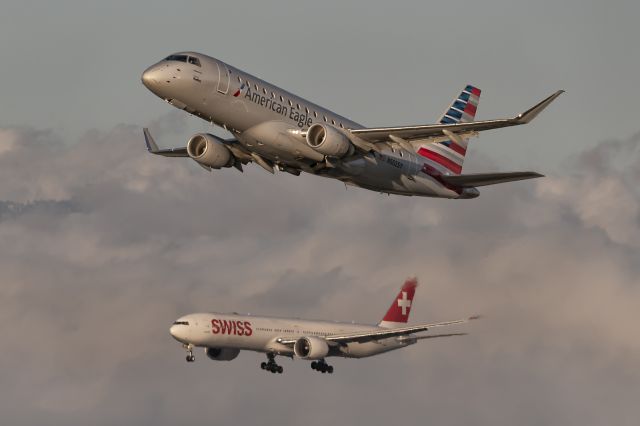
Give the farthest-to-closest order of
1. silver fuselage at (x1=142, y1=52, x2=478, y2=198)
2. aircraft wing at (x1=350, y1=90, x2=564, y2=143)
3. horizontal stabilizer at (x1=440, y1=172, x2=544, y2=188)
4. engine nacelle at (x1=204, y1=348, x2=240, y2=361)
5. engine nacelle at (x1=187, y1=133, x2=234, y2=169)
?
engine nacelle at (x1=204, y1=348, x2=240, y2=361) < engine nacelle at (x1=187, y1=133, x2=234, y2=169) < horizontal stabilizer at (x1=440, y1=172, x2=544, y2=188) < silver fuselage at (x1=142, y1=52, x2=478, y2=198) < aircraft wing at (x1=350, y1=90, x2=564, y2=143)

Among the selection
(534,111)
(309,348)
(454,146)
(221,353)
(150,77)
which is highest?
(454,146)

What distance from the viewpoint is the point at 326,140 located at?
70312 mm

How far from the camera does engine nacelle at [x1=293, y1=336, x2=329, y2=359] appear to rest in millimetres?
108625

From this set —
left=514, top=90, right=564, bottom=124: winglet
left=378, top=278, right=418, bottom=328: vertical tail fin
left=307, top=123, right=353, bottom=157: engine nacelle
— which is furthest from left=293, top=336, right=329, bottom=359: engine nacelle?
left=514, top=90, right=564, bottom=124: winglet

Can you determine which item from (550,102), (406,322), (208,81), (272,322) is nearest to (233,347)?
(272,322)

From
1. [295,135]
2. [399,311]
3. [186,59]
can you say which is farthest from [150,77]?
[399,311]

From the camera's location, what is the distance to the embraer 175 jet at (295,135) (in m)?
69.4

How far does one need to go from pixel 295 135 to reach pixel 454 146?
63.0 feet

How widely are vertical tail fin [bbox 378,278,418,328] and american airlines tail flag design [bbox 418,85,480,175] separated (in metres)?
36.8

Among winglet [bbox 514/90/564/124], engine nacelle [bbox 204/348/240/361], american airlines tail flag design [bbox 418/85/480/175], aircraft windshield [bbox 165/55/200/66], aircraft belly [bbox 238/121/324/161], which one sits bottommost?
winglet [bbox 514/90/564/124]

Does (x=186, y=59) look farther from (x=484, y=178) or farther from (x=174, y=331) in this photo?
(x=174, y=331)

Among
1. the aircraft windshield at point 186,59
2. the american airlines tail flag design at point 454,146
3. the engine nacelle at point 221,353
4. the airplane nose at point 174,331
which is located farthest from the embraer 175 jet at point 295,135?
the engine nacelle at point 221,353

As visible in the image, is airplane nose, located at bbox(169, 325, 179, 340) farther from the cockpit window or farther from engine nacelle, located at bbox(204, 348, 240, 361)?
the cockpit window

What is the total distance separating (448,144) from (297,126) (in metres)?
17.6
